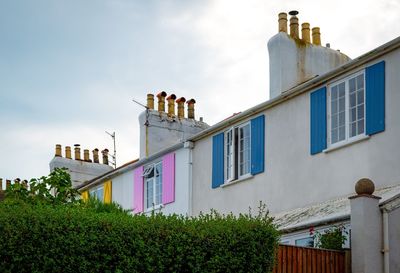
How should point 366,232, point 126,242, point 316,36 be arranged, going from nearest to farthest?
point 126,242, point 366,232, point 316,36

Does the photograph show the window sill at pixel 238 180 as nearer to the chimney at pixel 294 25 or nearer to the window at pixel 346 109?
the window at pixel 346 109

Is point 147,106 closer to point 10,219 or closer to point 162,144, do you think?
point 162,144

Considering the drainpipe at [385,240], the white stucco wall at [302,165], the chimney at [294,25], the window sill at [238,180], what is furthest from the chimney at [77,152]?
the drainpipe at [385,240]

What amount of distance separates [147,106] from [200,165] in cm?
508

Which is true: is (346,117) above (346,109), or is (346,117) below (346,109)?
below

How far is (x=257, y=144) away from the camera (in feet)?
76.9

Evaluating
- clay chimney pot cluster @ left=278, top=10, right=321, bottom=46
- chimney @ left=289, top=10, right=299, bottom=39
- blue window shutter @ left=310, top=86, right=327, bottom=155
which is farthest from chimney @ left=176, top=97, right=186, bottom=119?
blue window shutter @ left=310, top=86, right=327, bottom=155

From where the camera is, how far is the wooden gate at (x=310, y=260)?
16047mm

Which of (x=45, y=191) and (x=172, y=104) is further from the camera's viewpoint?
(x=172, y=104)

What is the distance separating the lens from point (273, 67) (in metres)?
24.2

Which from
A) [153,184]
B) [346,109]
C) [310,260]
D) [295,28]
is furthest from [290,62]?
[310,260]

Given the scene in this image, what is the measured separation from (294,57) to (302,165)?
395cm

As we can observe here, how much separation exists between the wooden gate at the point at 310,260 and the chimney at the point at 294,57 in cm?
775

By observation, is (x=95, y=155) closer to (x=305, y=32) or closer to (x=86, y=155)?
(x=86, y=155)
